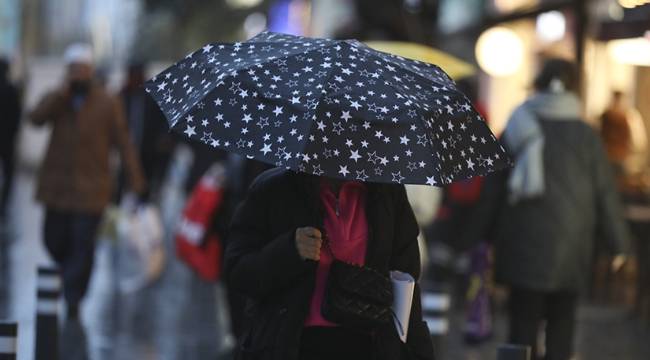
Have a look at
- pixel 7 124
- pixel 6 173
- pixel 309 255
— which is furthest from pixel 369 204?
pixel 6 173

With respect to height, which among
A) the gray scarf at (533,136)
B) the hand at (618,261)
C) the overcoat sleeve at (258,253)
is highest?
the gray scarf at (533,136)

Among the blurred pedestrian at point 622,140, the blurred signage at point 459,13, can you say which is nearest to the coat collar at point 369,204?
the blurred pedestrian at point 622,140

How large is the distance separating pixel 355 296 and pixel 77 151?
6195mm

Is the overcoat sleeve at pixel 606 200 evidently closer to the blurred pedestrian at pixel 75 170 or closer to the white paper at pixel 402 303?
the white paper at pixel 402 303

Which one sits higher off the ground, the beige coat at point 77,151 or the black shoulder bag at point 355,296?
the beige coat at point 77,151

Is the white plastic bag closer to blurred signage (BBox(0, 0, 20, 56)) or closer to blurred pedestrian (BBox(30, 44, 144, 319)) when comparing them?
blurred pedestrian (BBox(30, 44, 144, 319))

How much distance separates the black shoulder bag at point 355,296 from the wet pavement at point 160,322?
132 inches

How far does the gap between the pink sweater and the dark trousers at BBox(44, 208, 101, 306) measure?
18.8 ft

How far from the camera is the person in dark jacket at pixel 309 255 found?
17.3 feet

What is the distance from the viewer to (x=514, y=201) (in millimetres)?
8867

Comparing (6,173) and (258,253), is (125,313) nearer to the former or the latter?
(6,173)

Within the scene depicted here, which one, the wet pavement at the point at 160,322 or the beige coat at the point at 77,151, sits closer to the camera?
the wet pavement at the point at 160,322

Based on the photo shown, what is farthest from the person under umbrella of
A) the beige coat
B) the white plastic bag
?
the white plastic bag

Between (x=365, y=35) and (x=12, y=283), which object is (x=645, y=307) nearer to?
(x=365, y=35)
